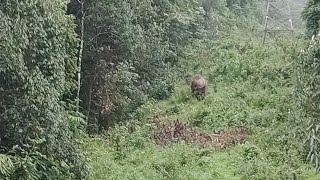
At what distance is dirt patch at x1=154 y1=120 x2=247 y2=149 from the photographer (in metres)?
13.8

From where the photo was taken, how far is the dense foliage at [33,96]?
322 inches

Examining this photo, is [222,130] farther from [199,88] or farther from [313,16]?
[313,16]

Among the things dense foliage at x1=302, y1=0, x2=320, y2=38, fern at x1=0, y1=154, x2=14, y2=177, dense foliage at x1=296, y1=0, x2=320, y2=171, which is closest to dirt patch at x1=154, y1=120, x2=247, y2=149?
fern at x1=0, y1=154, x2=14, y2=177

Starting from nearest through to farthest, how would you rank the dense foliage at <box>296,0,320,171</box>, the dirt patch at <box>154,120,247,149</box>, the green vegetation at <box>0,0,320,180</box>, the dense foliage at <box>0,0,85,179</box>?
the dense foliage at <box>296,0,320,171</box>, the dense foliage at <box>0,0,85,179</box>, the green vegetation at <box>0,0,320,180</box>, the dirt patch at <box>154,120,247,149</box>

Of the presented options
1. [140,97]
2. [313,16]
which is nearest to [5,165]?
[140,97]

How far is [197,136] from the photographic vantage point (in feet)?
47.3

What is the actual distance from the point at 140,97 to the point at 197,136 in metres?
3.51

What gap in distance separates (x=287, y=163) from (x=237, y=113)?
15.8ft

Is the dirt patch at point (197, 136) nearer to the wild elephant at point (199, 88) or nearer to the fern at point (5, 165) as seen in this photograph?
the wild elephant at point (199, 88)

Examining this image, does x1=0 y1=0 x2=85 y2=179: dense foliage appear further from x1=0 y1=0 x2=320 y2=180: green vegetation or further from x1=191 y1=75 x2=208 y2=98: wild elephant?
x1=191 y1=75 x2=208 y2=98: wild elephant

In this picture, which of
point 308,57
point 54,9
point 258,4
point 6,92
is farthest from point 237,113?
point 258,4

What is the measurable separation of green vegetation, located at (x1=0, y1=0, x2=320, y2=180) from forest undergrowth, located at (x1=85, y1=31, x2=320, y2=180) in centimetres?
4

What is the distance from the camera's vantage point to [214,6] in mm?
34688

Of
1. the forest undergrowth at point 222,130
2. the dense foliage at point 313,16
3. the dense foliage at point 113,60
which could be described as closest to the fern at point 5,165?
the forest undergrowth at point 222,130
